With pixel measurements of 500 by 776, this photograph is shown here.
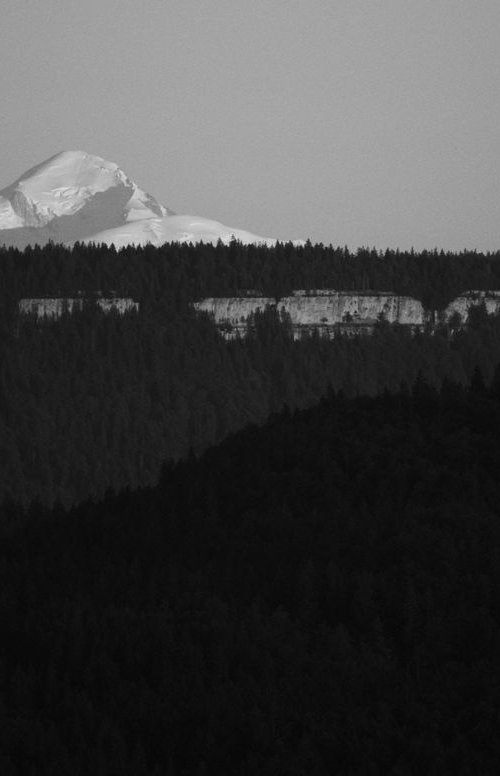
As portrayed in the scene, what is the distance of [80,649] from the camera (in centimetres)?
10094

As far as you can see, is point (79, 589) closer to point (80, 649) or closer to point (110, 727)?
point (80, 649)

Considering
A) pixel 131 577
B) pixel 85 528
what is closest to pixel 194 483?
pixel 85 528

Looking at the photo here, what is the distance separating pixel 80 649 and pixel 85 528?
32064mm

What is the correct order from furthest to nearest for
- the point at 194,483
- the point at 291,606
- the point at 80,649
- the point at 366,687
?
the point at 194,483 → the point at 291,606 → the point at 80,649 → the point at 366,687

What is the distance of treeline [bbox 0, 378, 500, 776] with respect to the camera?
87312mm

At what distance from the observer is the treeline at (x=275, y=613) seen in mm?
87312

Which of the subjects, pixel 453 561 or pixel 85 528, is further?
pixel 85 528

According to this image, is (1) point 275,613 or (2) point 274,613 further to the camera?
(2) point 274,613

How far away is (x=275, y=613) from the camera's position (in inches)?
4139

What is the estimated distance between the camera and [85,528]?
13275cm

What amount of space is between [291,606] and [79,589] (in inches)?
469

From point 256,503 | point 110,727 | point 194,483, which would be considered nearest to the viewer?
point 110,727

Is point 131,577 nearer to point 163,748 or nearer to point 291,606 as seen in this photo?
point 291,606

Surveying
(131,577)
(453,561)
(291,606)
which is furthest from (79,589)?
(453,561)
